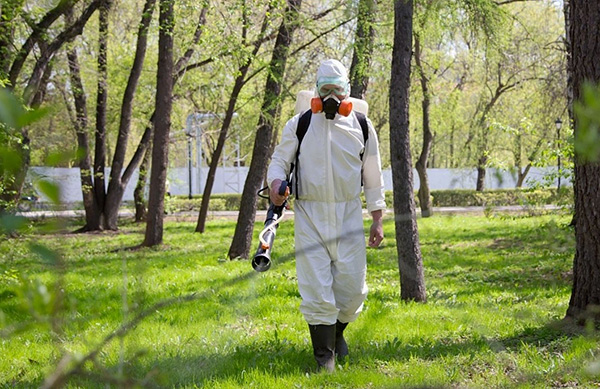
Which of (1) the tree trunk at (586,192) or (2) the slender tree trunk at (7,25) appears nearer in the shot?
(1) the tree trunk at (586,192)

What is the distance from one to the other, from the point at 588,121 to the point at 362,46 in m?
9.57

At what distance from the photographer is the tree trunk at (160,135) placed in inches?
602

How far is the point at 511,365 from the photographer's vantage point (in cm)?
485

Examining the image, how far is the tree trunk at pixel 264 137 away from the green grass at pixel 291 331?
1.99 m

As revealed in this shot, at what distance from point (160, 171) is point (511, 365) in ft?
40.0

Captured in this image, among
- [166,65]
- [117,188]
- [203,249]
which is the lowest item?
[203,249]

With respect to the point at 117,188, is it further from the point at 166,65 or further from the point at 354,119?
the point at 354,119

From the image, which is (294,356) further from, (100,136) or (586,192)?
(100,136)

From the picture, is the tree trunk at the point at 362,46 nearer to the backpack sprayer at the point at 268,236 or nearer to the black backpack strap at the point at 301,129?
the black backpack strap at the point at 301,129

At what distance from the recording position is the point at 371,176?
212 inches

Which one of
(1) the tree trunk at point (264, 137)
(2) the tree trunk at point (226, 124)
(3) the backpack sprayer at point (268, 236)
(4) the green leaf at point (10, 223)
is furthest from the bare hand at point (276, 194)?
(2) the tree trunk at point (226, 124)

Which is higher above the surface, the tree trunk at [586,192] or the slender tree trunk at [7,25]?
the slender tree trunk at [7,25]

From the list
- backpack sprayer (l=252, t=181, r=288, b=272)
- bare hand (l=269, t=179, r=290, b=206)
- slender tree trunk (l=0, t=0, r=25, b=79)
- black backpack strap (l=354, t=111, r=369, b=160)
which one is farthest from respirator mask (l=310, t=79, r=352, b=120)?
slender tree trunk (l=0, t=0, r=25, b=79)

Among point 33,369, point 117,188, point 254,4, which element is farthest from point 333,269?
point 117,188
